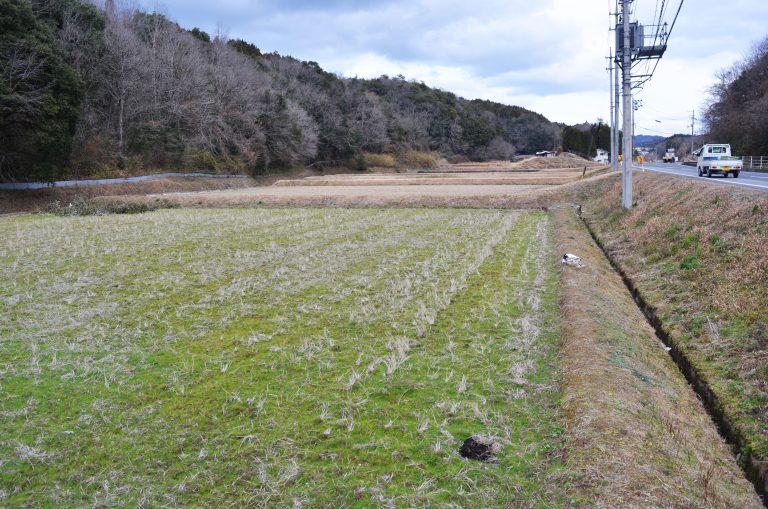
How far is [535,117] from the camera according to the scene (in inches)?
5369

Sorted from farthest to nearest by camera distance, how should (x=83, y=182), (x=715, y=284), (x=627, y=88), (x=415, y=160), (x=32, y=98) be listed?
(x=415, y=160) → (x=83, y=182) → (x=32, y=98) → (x=627, y=88) → (x=715, y=284)

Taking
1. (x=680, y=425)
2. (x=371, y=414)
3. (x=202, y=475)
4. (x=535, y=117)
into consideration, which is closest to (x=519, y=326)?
(x=680, y=425)

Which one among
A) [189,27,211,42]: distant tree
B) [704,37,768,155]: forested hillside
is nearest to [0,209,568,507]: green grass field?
[704,37,768,155]: forested hillside

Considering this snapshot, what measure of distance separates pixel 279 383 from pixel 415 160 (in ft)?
270

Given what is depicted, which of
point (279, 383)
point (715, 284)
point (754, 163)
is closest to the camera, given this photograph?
point (279, 383)

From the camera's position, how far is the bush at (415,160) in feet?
275

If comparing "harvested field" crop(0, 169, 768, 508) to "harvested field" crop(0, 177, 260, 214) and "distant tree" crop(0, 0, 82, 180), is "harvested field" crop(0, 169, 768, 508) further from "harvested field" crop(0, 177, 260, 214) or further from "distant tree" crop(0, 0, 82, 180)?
"harvested field" crop(0, 177, 260, 214)

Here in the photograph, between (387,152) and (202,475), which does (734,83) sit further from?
(202,475)

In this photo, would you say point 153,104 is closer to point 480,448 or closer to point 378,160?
point 378,160

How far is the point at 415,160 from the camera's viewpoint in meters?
85.8

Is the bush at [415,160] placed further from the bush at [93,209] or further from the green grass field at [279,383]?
the green grass field at [279,383]

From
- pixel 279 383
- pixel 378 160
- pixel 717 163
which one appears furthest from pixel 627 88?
pixel 378 160

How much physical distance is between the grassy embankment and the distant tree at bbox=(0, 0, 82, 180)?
27219 mm

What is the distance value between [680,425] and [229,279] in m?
8.11
